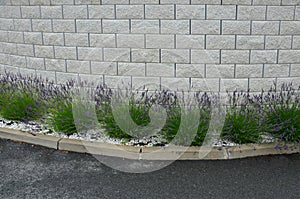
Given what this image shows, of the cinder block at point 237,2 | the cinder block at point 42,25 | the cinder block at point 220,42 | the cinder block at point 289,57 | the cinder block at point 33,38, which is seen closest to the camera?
the cinder block at point 237,2

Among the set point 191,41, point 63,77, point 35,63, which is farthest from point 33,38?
point 191,41

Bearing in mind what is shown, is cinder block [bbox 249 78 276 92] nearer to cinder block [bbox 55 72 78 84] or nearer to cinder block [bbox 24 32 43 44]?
cinder block [bbox 55 72 78 84]

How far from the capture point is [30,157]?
4.38 m

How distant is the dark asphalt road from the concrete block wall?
4.24 ft

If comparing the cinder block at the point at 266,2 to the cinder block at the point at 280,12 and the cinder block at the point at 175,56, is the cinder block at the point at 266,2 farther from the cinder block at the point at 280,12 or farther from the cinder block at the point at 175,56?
the cinder block at the point at 175,56

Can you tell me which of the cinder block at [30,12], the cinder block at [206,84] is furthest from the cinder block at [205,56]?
the cinder block at [30,12]

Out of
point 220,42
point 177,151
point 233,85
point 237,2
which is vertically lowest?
point 177,151

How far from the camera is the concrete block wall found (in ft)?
15.6

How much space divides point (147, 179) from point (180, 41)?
200cm

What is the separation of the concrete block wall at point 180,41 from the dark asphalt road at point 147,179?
129 centimetres

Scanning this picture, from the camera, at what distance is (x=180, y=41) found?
485cm

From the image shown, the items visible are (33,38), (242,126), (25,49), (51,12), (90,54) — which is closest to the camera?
(242,126)

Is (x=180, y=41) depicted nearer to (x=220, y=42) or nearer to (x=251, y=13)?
(x=220, y=42)

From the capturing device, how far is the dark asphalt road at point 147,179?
3559mm
